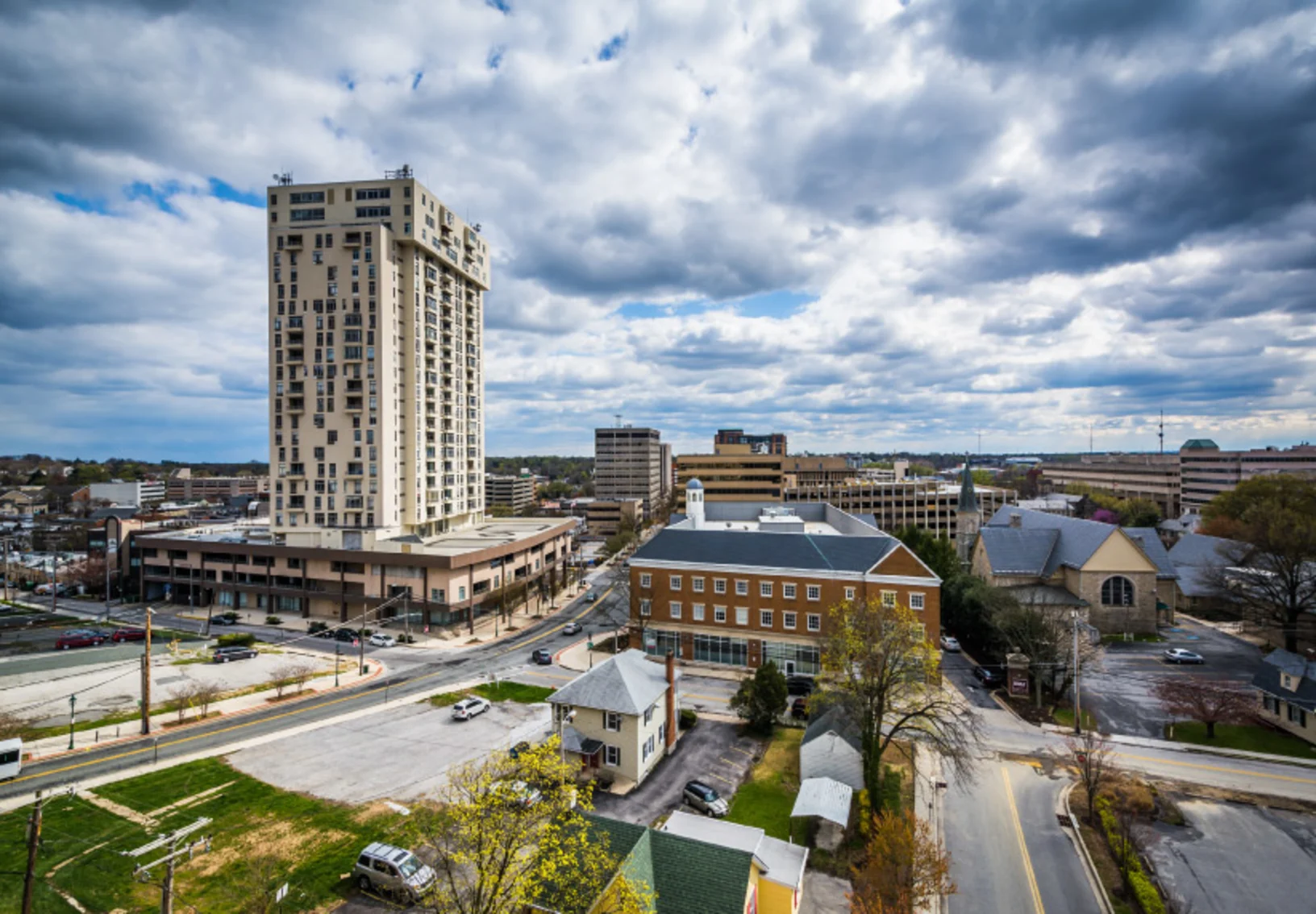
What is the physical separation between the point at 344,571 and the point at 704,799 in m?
57.8

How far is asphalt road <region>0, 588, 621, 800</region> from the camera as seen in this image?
34.4m

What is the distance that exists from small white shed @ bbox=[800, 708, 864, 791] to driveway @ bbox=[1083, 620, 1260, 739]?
2073cm

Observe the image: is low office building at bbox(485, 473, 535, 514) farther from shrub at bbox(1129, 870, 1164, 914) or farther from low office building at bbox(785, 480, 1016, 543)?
shrub at bbox(1129, 870, 1164, 914)

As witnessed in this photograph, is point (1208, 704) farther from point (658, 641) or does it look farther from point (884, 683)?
point (658, 641)

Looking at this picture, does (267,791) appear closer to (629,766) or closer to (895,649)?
(629,766)

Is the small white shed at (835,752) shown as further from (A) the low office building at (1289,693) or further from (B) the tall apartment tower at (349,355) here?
(B) the tall apartment tower at (349,355)

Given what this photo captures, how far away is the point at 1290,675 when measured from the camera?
3991cm

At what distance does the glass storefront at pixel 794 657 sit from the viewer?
52031 millimetres

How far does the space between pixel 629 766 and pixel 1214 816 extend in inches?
1196

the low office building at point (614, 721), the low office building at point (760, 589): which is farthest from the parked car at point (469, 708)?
the low office building at point (760, 589)

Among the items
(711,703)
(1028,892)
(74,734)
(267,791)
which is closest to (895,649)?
(1028,892)

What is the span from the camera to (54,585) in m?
81.0

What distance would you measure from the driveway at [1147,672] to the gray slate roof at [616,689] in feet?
104

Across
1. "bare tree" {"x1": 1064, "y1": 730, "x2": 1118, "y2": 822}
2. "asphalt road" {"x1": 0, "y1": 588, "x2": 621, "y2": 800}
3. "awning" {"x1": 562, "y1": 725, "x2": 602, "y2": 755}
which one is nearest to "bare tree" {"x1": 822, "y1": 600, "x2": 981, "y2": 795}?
"bare tree" {"x1": 1064, "y1": 730, "x2": 1118, "y2": 822}
